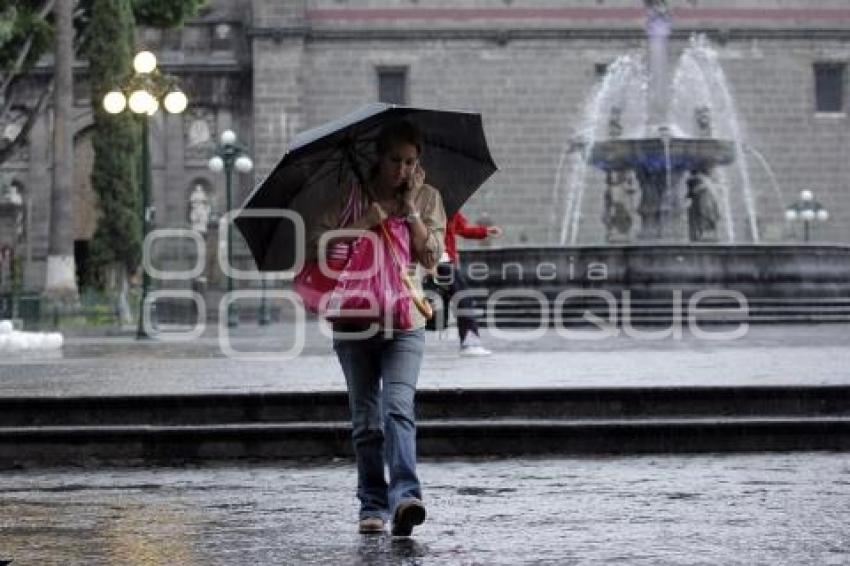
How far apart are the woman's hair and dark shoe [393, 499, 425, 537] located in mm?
1425

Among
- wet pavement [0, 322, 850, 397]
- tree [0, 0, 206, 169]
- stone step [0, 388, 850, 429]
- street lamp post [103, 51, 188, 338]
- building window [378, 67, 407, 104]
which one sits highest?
building window [378, 67, 407, 104]

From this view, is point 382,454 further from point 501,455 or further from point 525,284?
point 525,284

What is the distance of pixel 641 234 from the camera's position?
30.8 m

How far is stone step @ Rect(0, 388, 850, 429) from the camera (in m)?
11.8

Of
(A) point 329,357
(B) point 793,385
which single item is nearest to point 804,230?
(A) point 329,357

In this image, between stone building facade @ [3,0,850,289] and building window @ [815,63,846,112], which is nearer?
stone building facade @ [3,0,850,289]

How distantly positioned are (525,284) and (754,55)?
84.8ft

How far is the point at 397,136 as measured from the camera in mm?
7891

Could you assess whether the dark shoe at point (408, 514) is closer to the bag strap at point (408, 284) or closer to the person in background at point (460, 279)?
the bag strap at point (408, 284)

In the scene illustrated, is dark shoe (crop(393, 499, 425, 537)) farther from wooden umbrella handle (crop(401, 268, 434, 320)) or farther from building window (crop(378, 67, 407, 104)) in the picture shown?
building window (crop(378, 67, 407, 104))

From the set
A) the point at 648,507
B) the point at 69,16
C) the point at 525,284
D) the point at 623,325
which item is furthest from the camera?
the point at 69,16

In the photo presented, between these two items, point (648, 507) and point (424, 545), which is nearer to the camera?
point (424, 545)

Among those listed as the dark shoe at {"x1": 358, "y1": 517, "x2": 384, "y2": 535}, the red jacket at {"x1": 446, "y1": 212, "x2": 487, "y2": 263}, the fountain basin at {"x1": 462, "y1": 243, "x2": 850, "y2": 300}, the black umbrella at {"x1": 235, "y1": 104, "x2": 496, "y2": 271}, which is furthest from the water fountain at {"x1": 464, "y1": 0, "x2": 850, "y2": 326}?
the dark shoe at {"x1": 358, "y1": 517, "x2": 384, "y2": 535}

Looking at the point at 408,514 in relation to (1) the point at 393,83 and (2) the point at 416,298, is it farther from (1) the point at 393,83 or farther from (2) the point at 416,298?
(1) the point at 393,83
